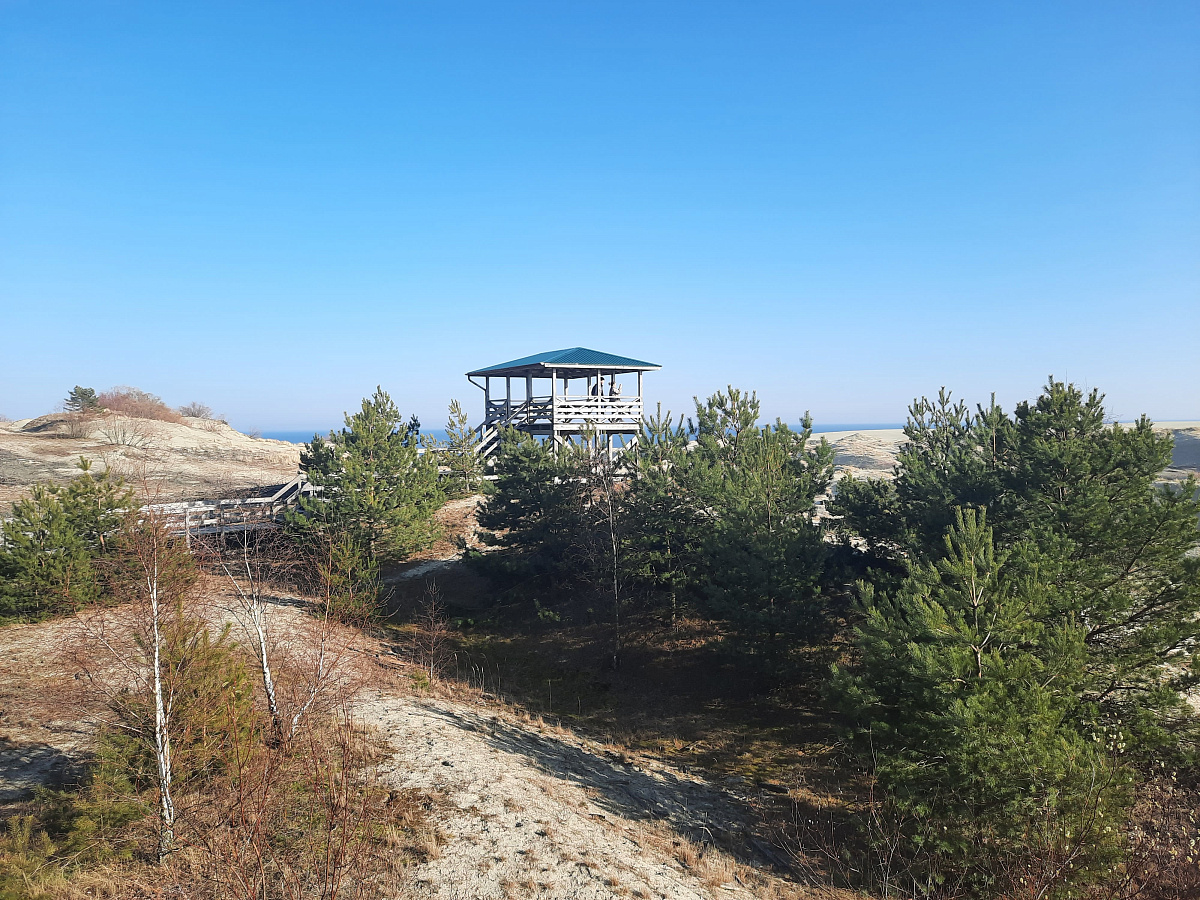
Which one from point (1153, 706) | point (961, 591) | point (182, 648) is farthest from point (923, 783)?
point (182, 648)

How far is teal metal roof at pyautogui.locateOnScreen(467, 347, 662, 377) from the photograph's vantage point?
3112cm

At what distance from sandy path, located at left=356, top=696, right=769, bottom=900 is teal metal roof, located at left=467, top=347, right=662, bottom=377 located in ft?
58.6

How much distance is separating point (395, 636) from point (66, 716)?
1076 cm

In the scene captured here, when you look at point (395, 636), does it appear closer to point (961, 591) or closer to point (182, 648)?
point (182, 648)

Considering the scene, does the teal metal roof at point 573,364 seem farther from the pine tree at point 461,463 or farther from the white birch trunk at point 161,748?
the white birch trunk at point 161,748

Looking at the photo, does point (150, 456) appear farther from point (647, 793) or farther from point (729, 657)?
point (647, 793)

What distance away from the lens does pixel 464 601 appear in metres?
27.2

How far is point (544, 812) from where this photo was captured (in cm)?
1134

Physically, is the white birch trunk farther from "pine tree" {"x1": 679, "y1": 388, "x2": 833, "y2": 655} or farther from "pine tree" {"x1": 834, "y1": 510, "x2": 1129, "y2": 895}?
"pine tree" {"x1": 679, "y1": 388, "x2": 833, "y2": 655}

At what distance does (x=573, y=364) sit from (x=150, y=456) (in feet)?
87.9

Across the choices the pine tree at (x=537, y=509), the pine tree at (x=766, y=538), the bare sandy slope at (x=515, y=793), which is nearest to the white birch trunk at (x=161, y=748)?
the bare sandy slope at (x=515, y=793)

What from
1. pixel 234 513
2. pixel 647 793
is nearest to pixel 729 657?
pixel 647 793

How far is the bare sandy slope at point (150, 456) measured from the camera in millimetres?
33000

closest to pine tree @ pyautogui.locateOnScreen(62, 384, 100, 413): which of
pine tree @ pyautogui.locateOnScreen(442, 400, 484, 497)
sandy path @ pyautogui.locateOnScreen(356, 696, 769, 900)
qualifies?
pine tree @ pyautogui.locateOnScreen(442, 400, 484, 497)
